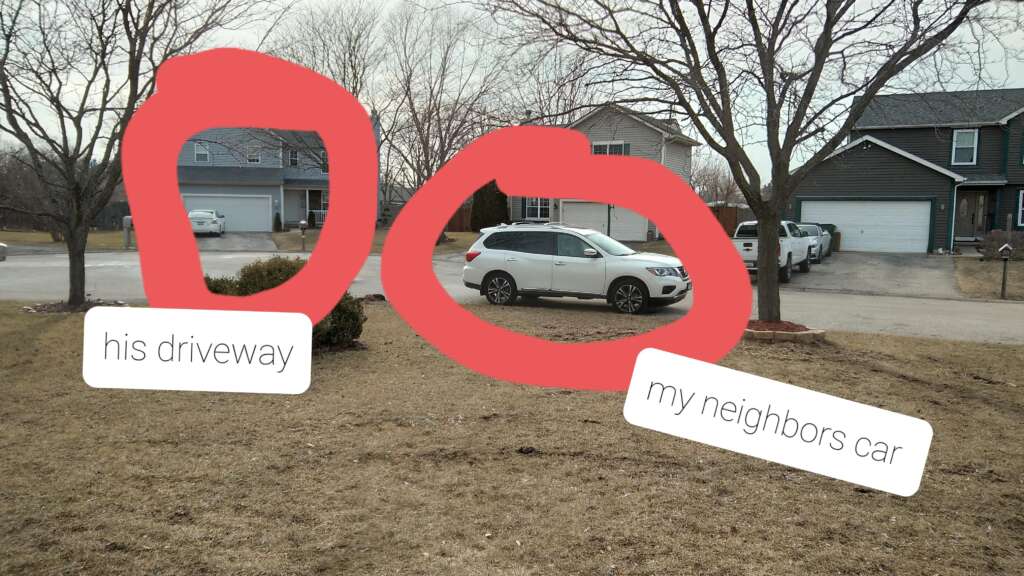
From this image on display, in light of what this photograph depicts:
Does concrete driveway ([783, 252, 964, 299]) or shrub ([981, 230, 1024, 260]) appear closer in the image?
concrete driveway ([783, 252, 964, 299])

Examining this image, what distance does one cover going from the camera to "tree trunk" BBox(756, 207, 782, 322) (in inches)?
412

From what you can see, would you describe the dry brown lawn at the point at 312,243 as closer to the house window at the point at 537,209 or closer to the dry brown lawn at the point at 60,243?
the house window at the point at 537,209

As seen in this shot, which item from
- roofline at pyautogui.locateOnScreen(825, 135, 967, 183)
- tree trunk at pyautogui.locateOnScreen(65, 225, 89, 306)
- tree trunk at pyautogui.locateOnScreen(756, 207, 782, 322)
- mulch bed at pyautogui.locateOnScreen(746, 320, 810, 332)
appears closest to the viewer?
tree trunk at pyautogui.locateOnScreen(756, 207, 782, 322)

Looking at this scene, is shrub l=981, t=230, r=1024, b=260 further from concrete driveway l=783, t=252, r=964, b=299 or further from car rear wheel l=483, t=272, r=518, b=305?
car rear wheel l=483, t=272, r=518, b=305

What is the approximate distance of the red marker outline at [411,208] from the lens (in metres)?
4.18

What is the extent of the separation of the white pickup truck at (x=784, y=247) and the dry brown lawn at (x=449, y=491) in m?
12.3

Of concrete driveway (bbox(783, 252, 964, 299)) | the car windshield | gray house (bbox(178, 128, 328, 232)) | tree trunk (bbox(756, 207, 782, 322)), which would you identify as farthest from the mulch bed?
gray house (bbox(178, 128, 328, 232))

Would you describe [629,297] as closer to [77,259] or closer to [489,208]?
[77,259]

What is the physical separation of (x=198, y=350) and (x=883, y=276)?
2492 centimetres

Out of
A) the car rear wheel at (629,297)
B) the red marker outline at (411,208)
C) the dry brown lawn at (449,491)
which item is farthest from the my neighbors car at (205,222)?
the red marker outline at (411,208)

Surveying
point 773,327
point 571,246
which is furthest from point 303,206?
point 773,327

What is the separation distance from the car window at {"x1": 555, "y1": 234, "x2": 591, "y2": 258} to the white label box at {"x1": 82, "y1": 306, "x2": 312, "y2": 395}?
34.8 feet

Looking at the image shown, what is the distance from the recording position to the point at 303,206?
4841 cm

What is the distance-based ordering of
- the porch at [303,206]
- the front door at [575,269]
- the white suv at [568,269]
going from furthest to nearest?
the porch at [303,206]
the front door at [575,269]
the white suv at [568,269]
